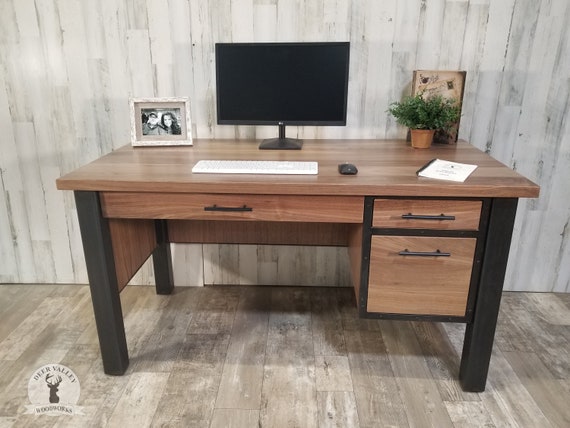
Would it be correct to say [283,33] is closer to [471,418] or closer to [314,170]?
[314,170]

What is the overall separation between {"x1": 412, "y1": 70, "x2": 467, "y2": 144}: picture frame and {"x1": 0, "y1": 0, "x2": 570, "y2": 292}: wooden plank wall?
0.31ft

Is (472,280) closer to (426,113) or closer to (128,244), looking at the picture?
(426,113)

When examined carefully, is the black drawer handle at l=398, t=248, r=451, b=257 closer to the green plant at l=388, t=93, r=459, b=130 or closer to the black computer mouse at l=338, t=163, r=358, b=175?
the black computer mouse at l=338, t=163, r=358, b=175

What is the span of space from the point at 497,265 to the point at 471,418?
0.55m

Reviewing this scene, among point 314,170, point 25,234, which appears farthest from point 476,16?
point 25,234

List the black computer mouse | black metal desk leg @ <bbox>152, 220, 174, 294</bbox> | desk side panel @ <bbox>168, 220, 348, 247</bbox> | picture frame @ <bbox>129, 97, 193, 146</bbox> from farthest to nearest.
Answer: black metal desk leg @ <bbox>152, 220, 174, 294</bbox> < desk side panel @ <bbox>168, 220, 348, 247</bbox> < picture frame @ <bbox>129, 97, 193, 146</bbox> < the black computer mouse

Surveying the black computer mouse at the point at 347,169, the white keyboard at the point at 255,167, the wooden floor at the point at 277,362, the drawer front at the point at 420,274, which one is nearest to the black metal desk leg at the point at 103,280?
the wooden floor at the point at 277,362

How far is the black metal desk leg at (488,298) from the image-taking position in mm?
1340

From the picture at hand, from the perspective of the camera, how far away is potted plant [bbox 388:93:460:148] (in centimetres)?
177

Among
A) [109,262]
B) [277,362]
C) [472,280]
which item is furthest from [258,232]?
[472,280]

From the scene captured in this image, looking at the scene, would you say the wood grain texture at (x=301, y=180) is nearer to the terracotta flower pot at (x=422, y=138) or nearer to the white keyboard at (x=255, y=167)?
the white keyboard at (x=255, y=167)

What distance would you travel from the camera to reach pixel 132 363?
1726 millimetres

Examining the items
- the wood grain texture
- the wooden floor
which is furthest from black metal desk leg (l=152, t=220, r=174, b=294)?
the wood grain texture

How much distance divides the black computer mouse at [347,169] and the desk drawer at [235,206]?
0.34 ft
